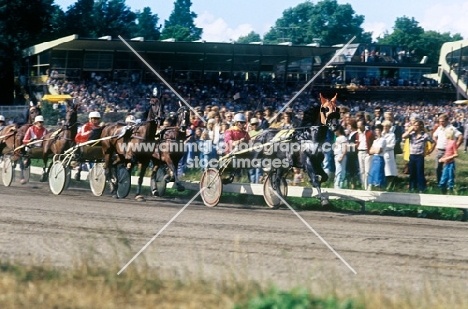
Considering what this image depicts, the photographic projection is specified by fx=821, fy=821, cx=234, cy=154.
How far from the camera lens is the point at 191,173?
1806 cm

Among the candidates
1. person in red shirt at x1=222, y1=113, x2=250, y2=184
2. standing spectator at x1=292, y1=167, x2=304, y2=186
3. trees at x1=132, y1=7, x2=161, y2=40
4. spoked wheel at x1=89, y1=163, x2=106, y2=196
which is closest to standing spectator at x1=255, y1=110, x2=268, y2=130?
standing spectator at x1=292, y1=167, x2=304, y2=186

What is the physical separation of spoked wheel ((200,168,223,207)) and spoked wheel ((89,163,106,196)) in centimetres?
256

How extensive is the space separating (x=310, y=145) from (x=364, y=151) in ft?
6.57

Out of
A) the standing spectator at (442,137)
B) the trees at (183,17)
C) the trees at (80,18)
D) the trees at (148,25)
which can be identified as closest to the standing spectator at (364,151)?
the standing spectator at (442,137)

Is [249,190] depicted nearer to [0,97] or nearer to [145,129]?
[145,129]

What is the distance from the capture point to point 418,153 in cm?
1463

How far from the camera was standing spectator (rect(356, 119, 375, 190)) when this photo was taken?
1520cm

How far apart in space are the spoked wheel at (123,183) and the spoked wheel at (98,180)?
38 centimetres

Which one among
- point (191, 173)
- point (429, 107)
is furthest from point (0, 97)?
point (191, 173)

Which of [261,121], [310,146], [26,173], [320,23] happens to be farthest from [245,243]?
[320,23]

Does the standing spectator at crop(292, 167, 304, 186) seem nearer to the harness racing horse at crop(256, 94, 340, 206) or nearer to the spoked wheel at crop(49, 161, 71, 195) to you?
the harness racing horse at crop(256, 94, 340, 206)

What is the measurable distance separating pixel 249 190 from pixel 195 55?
85.6 feet

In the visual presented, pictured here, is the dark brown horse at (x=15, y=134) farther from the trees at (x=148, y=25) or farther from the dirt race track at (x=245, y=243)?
the trees at (x=148, y=25)

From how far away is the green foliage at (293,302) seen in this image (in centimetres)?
491
